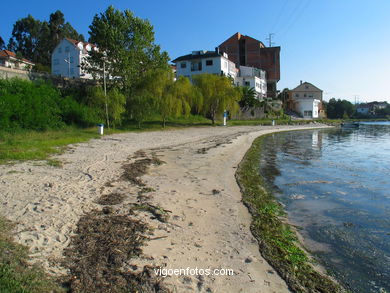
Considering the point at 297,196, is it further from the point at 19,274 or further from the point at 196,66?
the point at 196,66

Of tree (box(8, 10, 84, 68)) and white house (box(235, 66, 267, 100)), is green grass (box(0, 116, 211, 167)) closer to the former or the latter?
white house (box(235, 66, 267, 100))

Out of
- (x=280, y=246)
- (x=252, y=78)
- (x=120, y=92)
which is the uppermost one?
(x=252, y=78)

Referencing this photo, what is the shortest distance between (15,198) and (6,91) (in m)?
Result: 17.2

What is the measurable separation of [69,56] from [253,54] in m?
41.4

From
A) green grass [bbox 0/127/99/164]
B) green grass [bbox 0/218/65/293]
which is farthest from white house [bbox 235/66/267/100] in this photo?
green grass [bbox 0/218/65/293]

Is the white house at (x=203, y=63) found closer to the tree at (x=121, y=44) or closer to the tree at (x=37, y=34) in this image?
the tree at (x=121, y=44)

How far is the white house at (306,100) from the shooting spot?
258 ft

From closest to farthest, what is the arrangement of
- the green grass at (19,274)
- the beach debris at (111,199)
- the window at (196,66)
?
the green grass at (19,274), the beach debris at (111,199), the window at (196,66)

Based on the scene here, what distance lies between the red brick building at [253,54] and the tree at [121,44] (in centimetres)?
4054

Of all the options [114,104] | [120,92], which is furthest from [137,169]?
[120,92]

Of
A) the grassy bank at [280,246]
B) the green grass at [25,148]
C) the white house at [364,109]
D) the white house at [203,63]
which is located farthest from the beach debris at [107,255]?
the white house at [364,109]

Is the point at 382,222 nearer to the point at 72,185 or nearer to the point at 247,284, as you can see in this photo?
the point at 247,284

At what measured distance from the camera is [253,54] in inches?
2874

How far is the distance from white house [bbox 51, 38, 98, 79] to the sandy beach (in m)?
48.3
